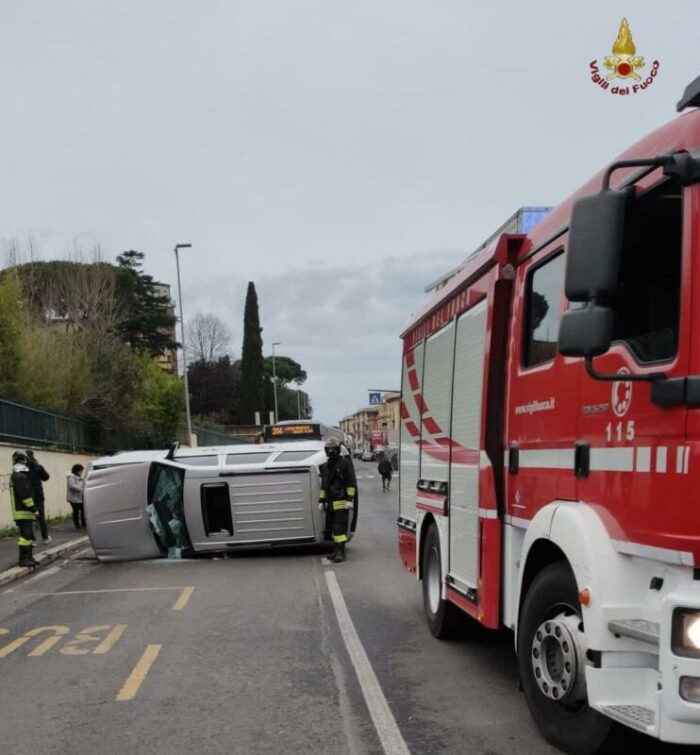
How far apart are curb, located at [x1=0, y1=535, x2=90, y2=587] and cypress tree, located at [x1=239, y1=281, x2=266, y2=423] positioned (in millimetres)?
59318

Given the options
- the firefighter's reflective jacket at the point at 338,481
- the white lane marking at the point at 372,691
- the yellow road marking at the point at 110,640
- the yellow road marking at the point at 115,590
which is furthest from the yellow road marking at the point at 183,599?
the firefighter's reflective jacket at the point at 338,481

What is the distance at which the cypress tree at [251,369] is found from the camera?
75.9m

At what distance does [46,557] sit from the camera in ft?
43.4

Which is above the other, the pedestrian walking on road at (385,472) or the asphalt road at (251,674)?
the asphalt road at (251,674)

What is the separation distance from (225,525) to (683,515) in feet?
33.9

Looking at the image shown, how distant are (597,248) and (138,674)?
4.69 meters

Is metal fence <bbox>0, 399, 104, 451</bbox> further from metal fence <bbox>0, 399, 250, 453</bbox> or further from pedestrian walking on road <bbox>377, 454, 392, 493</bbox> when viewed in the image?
pedestrian walking on road <bbox>377, 454, 392, 493</bbox>

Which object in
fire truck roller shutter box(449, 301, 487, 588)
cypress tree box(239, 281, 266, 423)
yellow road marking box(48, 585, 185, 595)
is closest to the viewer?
fire truck roller shutter box(449, 301, 487, 588)

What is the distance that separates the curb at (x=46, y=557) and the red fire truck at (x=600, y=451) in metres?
8.09

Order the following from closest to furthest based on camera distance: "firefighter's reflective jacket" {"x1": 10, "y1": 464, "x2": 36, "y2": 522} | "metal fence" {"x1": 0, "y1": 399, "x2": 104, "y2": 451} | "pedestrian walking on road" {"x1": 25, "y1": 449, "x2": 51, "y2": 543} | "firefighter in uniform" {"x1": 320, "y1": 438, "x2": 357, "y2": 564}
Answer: "firefighter's reflective jacket" {"x1": 10, "y1": 464, "x2": 36, "y2": 522} < "firefighter in uniform" {"x1": 320, "y1": 438, "x2": 357, "y2": 564} < "pedestrian walking on road" {"x1": 25, "y1": 449, "x2": 51, "y2": 543} < "metal fence" {"x1": 0, "y1": 399, "x2": 104, "y2": 451}

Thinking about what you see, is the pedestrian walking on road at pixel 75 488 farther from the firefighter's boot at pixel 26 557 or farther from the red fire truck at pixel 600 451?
the red fire truck at pixel 600 451

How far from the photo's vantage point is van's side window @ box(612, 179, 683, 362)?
3.32m

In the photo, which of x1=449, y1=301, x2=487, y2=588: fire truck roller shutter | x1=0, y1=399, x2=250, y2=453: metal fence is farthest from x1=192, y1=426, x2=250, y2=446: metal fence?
x1=449, y1=301, x2=487, y2=588: fire truck roller shutter

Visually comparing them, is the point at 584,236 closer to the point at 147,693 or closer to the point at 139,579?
the point at 147,693
